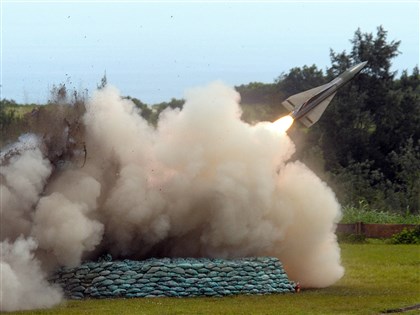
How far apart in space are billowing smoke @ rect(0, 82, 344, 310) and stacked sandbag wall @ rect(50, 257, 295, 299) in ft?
1.59

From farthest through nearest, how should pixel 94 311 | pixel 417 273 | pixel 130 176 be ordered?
pixel 417 273, pixel 130 176, pixel 94 311

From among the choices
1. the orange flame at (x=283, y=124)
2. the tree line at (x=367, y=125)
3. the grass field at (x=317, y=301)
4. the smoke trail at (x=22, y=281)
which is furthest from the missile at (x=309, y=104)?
the tree line at (x=367, y=125)

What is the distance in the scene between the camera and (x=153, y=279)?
79.8 ft

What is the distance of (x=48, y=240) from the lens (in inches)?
955

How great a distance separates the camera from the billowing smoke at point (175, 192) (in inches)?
966

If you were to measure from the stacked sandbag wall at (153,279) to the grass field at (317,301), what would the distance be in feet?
1.39

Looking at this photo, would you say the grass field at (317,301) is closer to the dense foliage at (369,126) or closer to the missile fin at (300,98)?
the missile fin at (300,98)

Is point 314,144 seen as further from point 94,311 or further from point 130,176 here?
point 94,311

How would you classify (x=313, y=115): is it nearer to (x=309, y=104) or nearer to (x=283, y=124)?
(x=309, y=104)

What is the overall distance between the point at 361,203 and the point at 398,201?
1.43 metres

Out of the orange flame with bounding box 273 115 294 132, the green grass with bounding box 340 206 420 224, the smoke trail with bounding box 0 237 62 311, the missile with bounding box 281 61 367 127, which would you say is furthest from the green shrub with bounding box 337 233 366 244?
the smoke trail with bounding box 0 237 62 311

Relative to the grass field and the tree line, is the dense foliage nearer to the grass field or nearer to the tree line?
the tree line

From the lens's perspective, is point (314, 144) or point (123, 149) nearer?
point (123, 149)

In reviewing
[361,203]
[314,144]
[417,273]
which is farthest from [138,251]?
[314,144]
